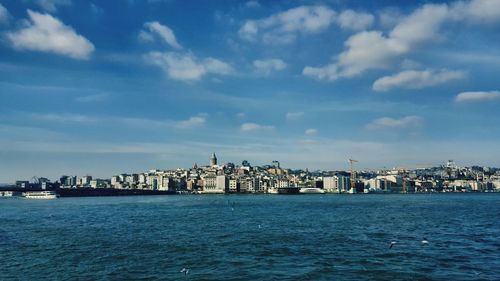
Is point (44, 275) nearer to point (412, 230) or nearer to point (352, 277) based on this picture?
point (352, 277)

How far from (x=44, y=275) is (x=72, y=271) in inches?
63.2

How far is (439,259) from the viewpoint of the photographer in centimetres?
3012

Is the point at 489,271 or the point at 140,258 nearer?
the point at 489,271

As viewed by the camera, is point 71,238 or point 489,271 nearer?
point 489,271

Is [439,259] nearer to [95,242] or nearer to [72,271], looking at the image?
[72,271]

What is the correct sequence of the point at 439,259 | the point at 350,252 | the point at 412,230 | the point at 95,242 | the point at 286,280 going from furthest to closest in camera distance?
the point at 412,230
the point at 95,242
the point at 350,252
the point at 439,259
the point at 286,280

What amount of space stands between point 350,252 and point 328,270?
22.5 ft

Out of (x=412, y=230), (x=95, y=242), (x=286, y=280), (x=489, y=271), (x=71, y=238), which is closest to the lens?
(x=286, y=280)

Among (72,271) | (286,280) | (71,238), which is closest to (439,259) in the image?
(286,280)

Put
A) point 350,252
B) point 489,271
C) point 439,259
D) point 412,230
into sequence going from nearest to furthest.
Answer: point 489,271, point 439,259, point 350,252, point 412,230

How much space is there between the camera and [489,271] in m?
26.2

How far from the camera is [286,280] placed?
24250 millimetres

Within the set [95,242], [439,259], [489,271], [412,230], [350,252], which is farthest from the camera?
[412,230]

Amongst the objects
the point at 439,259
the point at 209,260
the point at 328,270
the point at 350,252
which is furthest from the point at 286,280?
the point at 439,259
